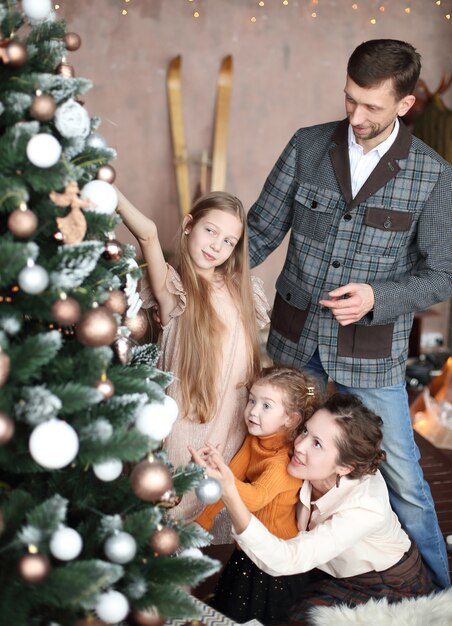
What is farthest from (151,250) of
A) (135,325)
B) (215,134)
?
(215,134)

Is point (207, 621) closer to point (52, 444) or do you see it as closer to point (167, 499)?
point (167, 499)

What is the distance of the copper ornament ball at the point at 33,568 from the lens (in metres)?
1.01

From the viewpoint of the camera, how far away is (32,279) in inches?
41.5

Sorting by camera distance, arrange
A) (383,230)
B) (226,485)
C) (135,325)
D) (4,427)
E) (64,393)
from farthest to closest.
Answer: (383,230)
(226,485)
(135,325)
(64,393)
(4,427)

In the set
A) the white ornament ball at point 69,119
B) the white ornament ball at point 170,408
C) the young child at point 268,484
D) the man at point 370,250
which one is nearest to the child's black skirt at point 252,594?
the young child at point 268,484

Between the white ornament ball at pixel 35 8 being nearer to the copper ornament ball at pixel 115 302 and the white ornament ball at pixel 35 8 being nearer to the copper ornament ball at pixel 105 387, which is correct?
the copper ornament ball at pixel 115 302

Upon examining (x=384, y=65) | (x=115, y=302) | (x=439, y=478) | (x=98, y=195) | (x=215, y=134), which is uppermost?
(x=384, y=65)

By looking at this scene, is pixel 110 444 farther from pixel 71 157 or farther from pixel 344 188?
pixel 344 188

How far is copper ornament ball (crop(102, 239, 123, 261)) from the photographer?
1.26 m

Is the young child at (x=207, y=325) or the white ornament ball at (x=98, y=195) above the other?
the white ornament ball at (x=98, y=195)

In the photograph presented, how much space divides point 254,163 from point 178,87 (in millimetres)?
662

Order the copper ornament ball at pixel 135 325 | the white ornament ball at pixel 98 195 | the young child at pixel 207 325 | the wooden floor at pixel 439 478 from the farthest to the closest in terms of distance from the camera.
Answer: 1. the wooden floor at pixel 439 478
2. the young child at pixel 207 325
3. the copper ornament ball at pixel 135 325
4. the white ornament ball at pixel 98 195

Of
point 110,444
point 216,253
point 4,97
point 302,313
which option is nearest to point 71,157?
point 4,97

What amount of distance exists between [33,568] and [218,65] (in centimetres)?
370
